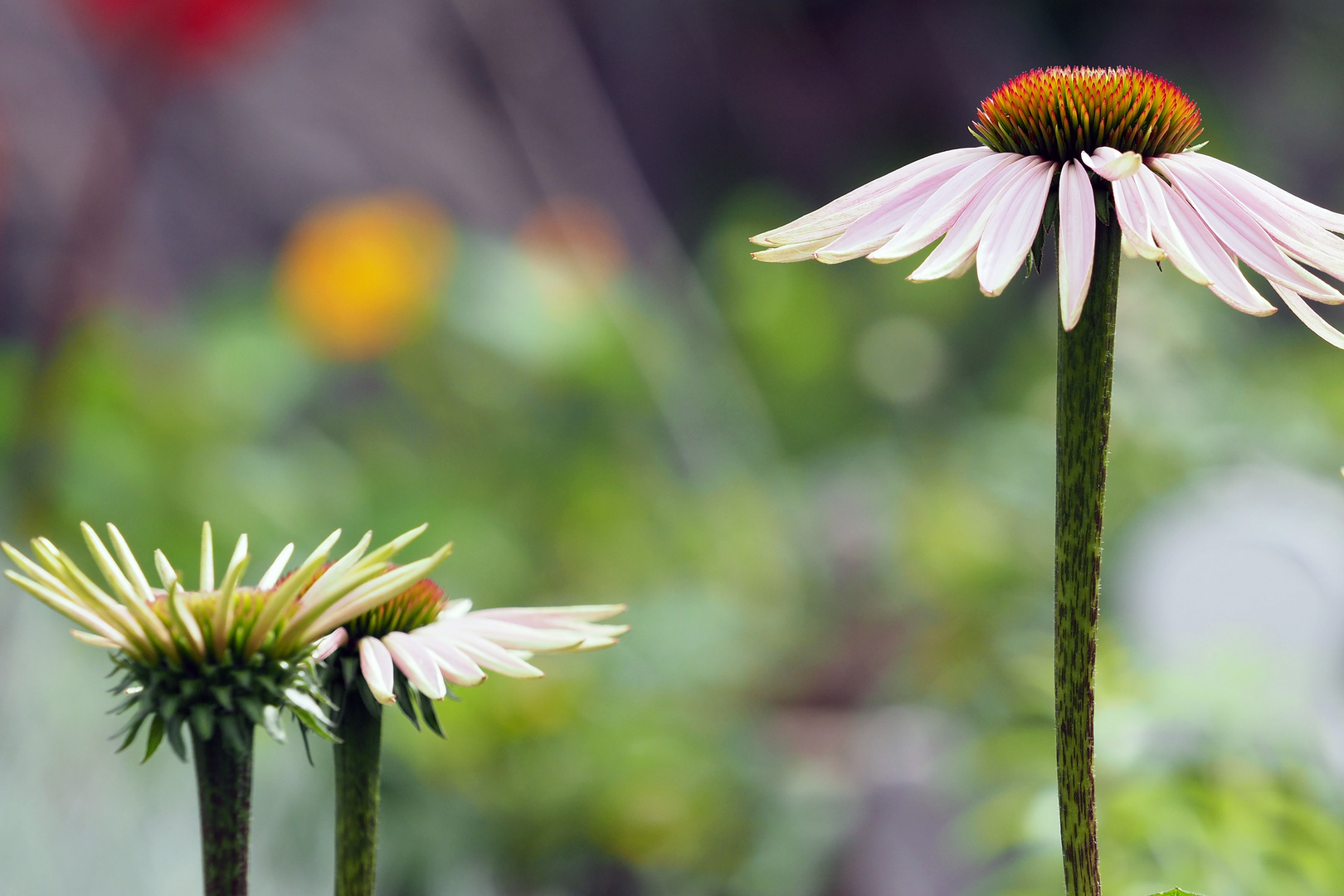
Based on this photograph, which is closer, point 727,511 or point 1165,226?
point 1165,226

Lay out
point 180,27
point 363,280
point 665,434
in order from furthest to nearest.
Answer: point 665,434 → point 363,280 → point 180,27

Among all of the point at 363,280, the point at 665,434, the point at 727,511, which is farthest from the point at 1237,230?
the point at 665,434

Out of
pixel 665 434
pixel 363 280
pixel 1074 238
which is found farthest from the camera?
pixel 665 434

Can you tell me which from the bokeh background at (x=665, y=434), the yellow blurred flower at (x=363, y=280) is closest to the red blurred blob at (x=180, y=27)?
the bokeh background at (x=665, y=434)

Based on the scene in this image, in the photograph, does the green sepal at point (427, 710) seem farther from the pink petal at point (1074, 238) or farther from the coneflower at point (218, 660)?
the pink petal at point (1074, 238)

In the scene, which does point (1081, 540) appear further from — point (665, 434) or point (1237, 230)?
point (665, 434)

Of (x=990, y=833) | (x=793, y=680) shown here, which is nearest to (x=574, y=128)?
(x=793, y=680)

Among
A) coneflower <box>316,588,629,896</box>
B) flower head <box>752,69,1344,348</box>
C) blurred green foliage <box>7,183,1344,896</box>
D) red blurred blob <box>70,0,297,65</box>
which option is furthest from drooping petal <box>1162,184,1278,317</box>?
red blurred blob <box>70,0,297,65</box>
